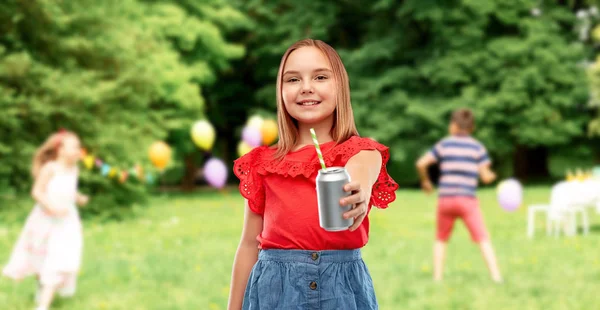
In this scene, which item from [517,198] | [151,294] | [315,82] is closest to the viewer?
[315,82]

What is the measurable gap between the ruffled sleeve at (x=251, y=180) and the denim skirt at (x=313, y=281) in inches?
6.7

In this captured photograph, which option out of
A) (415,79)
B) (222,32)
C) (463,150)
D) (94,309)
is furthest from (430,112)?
(94,309)

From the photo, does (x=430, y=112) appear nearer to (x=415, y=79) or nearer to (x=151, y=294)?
(x=415, y=79)

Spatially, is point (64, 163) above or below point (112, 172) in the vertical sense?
below

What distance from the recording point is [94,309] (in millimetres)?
6316

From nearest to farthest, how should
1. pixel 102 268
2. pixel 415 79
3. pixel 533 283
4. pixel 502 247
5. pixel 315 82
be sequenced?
pixel 315 82, pixel 533 283, pixel 102 268, pixel 502 247, pixel 415 79

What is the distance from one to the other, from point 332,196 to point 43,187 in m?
5.15

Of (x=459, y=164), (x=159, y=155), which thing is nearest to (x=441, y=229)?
(x=459, y=164)

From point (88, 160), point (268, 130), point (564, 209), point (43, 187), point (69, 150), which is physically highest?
point (268, 130)

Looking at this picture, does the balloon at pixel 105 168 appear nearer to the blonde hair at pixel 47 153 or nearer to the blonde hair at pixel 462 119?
the blonde hair at pixel 47 153

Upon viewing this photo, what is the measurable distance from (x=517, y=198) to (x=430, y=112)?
14.1 m

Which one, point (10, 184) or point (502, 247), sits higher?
point (10, 184)

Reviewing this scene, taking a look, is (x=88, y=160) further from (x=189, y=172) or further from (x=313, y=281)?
(x=189, y=172)

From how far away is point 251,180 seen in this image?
2.46m
